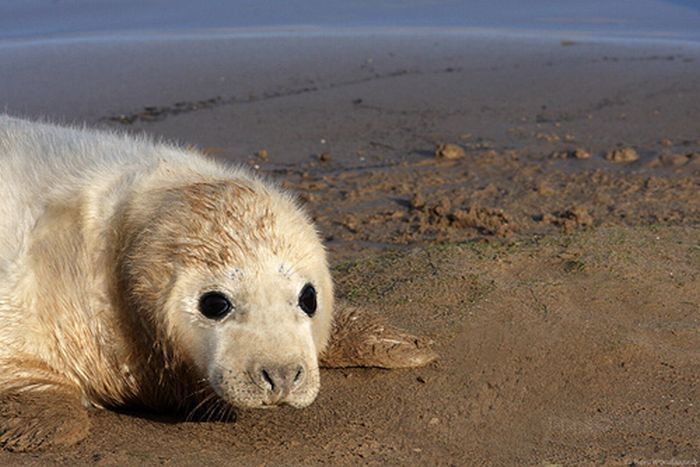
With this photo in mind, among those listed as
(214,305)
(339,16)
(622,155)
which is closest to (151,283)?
(214,305)

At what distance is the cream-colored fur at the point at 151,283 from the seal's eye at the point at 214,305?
1.0 inches

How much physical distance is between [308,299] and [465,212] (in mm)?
3275

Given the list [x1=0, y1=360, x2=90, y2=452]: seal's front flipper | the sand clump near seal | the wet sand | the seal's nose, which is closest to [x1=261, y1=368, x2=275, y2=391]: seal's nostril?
the seal's nose

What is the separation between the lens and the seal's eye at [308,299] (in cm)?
413

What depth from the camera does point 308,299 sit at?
4.18m

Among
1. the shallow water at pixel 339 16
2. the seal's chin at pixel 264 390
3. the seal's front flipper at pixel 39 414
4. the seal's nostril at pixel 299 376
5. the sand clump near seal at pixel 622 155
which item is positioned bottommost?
the sand clump near seal at pixel 622 155

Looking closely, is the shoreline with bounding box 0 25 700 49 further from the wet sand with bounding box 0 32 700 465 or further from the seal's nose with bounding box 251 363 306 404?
the seal's nose with bounding box 251 363 306 404

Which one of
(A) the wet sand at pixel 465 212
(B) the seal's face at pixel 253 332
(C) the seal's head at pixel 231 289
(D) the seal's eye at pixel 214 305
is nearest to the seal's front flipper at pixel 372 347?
(A) the wet sand at pixel 465 212

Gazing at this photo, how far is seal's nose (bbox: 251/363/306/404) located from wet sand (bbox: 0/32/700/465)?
25 centimetres

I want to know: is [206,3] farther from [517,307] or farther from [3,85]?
[517,307]

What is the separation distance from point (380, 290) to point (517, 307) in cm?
70

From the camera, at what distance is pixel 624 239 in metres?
6.18

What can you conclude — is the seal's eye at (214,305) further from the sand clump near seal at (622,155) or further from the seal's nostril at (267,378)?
the sand clump near seal at (622,155)

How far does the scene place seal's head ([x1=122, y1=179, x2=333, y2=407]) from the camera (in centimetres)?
386
